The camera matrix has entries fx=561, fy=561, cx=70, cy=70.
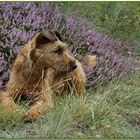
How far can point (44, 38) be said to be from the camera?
505 cm

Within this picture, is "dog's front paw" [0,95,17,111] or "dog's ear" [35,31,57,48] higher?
"dog's ear" [35,31,57,48]

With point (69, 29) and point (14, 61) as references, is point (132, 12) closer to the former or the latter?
point (69, 29)

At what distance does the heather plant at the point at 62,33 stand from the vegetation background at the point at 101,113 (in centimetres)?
16

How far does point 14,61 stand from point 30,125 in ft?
3.52

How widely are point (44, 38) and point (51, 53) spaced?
0.17m

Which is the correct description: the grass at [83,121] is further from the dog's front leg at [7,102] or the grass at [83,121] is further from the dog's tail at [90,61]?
the dog's tail at [90,61]

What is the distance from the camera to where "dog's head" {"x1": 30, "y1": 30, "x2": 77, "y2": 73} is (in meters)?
5.07

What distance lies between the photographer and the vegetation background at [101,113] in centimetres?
453

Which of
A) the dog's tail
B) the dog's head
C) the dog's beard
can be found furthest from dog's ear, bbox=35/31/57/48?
the dog's tail

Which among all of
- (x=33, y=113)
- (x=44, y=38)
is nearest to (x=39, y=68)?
(x=44, y=38)

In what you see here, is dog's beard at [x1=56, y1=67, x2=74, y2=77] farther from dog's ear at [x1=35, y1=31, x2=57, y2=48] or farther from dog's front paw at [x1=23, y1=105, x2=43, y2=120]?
dog's front paw at [x1=23, y1=105, x2=43, y2=120]

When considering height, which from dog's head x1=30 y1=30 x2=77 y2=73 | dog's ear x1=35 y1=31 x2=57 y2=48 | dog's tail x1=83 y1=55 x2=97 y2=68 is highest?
dog's ear x1=35 y1=31 x2=57 y2=48

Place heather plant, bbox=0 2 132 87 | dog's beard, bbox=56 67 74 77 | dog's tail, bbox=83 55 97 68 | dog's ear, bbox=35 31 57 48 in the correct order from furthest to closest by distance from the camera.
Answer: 1. dog's tail, bbox=83 55 97 68
2. heather plant, bbox=0 2 132 87
3. dog's beard, bbox=56 67 74 77
4. dog's ear, bbox=35 31 57 48

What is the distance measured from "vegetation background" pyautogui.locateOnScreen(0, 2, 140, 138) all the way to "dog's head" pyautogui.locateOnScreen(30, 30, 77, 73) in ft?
1.04
